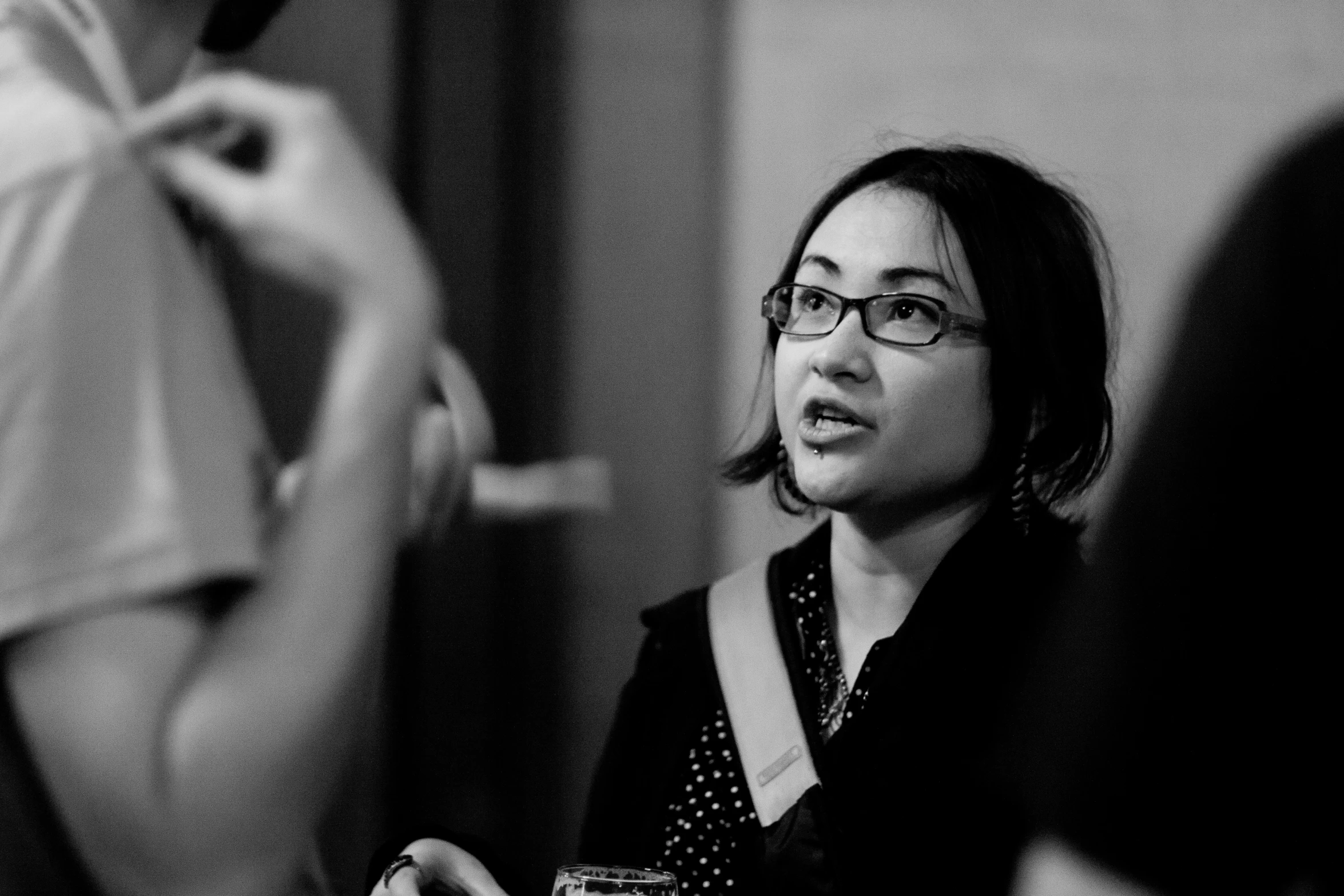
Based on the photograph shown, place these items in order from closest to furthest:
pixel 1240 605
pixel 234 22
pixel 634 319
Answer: pixel 1240 605 < pixel 234 22 < pixel 634 319

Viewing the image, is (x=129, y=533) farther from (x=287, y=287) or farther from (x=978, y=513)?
(x=287, y=287)

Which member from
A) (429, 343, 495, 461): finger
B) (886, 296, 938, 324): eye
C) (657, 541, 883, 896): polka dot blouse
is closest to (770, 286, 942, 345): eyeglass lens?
(886, 296, 938, 324): eye

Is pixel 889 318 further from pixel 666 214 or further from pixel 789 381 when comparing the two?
pixel 666 214

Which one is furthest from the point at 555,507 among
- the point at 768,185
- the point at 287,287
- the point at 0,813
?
the point at 768,185

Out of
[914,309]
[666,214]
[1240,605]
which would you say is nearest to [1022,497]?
[914,309]

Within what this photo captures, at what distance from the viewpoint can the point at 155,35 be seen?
77 cm

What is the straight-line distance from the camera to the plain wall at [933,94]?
8.23 ft

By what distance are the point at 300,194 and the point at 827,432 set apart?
74 cm

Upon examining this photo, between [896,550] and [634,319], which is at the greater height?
[634,319]

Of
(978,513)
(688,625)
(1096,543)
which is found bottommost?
(688,625)

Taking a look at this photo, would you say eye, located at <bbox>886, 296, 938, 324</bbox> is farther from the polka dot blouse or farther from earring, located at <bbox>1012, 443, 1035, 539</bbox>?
the polka dot blouse

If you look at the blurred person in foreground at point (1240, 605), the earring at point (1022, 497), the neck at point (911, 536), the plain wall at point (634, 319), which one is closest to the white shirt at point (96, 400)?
the blurred person in foreground at point (1240, 605)

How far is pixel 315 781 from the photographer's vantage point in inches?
26.4

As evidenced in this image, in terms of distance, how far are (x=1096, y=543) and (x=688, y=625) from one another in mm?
966
